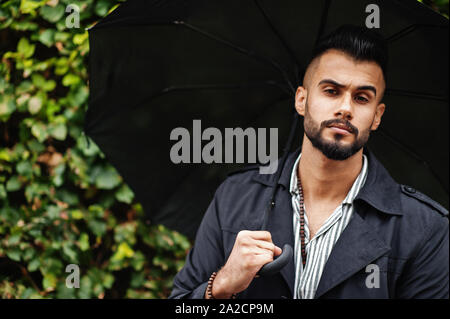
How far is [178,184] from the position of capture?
2854 millimetres

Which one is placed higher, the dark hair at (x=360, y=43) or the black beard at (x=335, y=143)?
the dark hair at (x=360, y=43)

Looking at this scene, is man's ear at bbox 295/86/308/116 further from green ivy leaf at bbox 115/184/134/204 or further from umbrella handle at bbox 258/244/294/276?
green ivy leaf at bbox 115/184/134/204

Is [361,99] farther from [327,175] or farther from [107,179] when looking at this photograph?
[107,179]

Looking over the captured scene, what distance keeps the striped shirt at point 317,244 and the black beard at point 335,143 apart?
24 centimetres

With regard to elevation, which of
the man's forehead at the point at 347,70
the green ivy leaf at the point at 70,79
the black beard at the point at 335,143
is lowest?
the black beard at the point at 335,143

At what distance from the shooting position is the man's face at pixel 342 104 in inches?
86.0

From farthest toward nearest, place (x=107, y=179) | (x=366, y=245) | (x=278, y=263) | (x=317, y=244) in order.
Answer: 1. (x=107, y=179)
2. (x=317, y=244)
3. (x=366, y=245)
4. (x=278, y=263)

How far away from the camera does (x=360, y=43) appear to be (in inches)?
86.6

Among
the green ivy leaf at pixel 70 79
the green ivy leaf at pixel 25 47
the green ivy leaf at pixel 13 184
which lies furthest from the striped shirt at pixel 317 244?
the green ivy leaf at pixel 25 47

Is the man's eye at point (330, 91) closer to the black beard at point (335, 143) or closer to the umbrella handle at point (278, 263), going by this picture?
the black beard at point (335, 143)

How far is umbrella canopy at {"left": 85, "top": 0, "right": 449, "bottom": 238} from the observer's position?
2242 millimetres

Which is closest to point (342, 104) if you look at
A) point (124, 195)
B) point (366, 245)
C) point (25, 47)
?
point (366, 245)

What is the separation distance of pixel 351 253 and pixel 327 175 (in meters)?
0.43
